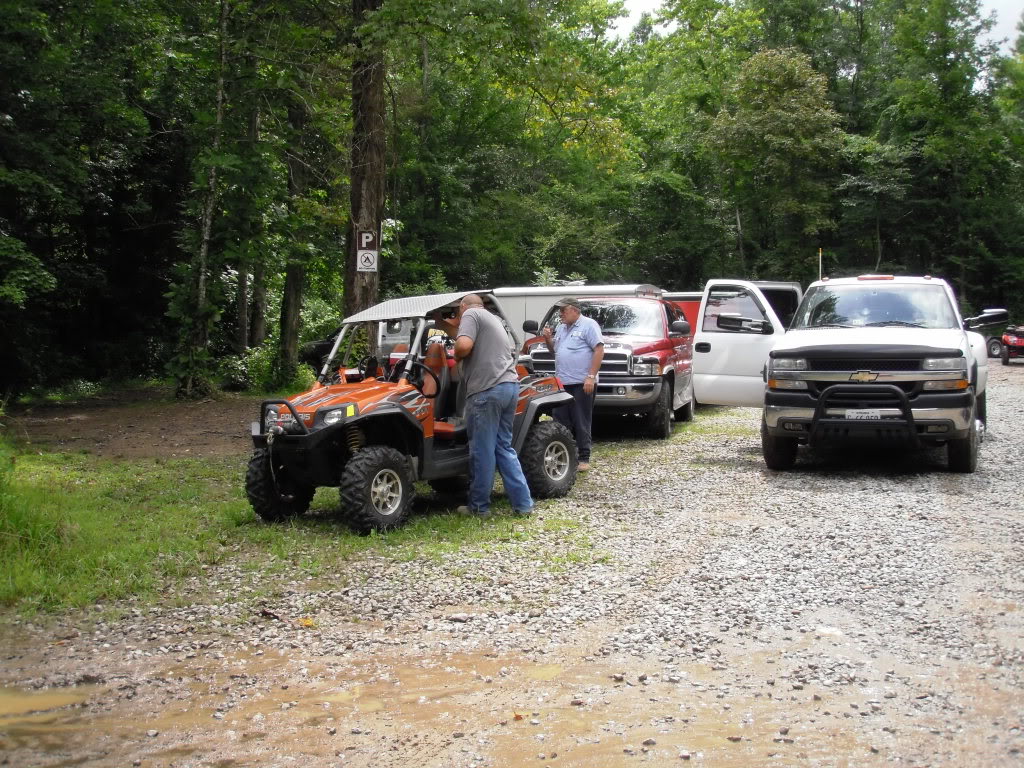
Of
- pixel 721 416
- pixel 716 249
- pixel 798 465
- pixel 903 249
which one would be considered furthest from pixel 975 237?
pixel 798 465

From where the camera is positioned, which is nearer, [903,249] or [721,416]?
[721,416]

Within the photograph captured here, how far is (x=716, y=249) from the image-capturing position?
4069 centimetres

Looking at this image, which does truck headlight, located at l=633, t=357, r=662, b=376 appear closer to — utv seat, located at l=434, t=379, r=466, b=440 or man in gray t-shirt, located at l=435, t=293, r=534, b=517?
utv seat, located at l=434, t=379, r=466, b=440

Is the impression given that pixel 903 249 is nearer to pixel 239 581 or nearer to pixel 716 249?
pixel 716 249

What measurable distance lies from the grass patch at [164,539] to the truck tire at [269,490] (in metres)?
0.14

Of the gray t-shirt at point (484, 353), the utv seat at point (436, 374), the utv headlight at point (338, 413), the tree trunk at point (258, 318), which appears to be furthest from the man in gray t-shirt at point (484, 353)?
the tree trunk at point (258, 318)

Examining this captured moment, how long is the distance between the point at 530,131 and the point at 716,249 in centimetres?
2354

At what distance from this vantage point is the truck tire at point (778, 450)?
10.7 metres

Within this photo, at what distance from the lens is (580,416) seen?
11.3 m

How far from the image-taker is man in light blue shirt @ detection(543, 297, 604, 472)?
37.0ft

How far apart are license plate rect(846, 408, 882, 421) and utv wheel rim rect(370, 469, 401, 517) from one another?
4810 mm

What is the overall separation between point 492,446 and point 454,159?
28.9 m

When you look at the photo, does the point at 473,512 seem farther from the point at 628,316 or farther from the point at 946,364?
the point at 628,316

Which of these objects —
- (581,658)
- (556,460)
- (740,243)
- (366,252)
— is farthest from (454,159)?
(581,658)
